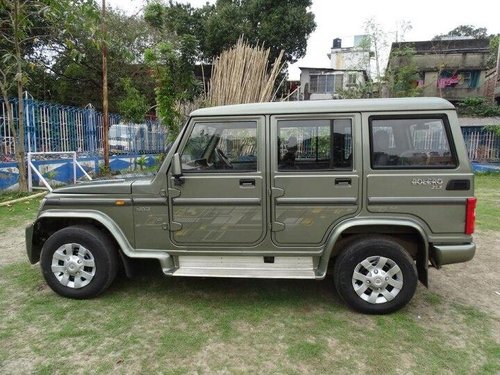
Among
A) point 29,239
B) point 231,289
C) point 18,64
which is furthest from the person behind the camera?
point 18,64

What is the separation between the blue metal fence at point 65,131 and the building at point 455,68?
17551 mm

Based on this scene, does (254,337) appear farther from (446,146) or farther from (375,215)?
(446,146)

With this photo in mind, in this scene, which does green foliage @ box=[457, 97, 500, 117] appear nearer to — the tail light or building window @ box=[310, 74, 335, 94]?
building window @ box=[310, 74, 335, 94]

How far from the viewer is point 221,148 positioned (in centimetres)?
350

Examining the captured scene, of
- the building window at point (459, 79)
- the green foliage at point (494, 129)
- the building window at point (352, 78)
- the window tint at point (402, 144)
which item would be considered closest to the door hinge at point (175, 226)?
the window tint at point (402, 144)

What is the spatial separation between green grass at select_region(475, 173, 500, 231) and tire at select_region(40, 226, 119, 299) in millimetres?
6175

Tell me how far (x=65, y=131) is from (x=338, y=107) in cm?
980

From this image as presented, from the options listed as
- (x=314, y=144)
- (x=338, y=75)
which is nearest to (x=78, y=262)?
(x=314, y=144)

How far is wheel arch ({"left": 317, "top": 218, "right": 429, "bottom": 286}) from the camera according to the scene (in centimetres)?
327

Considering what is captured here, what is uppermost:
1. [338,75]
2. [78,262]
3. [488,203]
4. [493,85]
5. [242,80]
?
[338,75]

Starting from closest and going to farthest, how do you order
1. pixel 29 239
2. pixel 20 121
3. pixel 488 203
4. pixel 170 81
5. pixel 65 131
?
pixel 29 239, pixel 170 81, pixel 20 121, pixel 488 203, pixel 65 131

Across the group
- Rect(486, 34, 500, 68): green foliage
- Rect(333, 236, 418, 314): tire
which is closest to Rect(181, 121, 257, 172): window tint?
Rect(333, 236, 418, 314): tire

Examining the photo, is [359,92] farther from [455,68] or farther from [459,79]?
[455,68]

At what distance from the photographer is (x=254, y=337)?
9.90 feet
